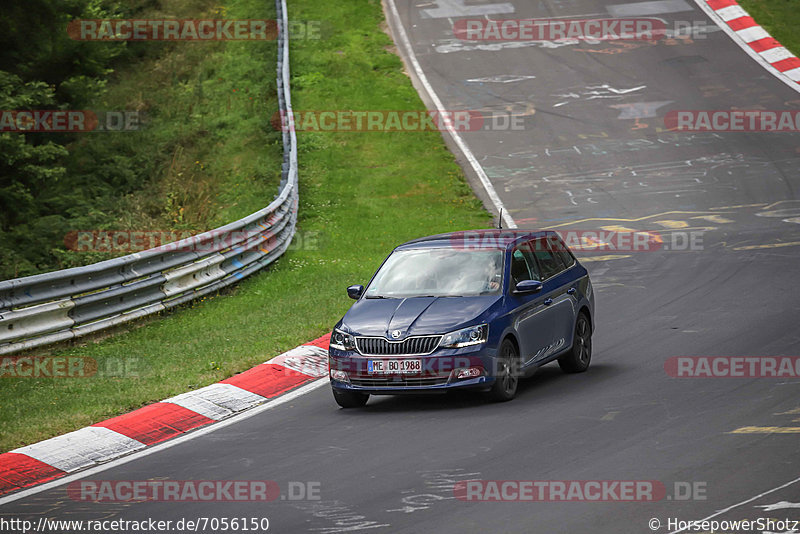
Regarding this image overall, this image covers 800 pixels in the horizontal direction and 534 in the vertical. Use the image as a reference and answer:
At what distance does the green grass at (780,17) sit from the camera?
33612 millimetres

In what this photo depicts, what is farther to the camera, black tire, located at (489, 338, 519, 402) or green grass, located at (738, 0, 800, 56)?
green grass, located at (738, 0, 800, 56)

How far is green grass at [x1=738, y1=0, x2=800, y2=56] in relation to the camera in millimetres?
33612

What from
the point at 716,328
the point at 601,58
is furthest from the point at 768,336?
the point at 601,58

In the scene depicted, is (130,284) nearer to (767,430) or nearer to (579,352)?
(579,352)

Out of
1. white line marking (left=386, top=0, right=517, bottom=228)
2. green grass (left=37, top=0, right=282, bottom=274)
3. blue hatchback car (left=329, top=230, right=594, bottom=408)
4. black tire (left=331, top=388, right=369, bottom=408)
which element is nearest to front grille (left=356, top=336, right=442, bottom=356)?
blue hatchback car (left=329, top=230, right=594, bottom=408)

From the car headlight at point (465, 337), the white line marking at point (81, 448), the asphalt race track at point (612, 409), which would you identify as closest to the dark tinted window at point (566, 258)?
the asphalt race track at point (612, 409)

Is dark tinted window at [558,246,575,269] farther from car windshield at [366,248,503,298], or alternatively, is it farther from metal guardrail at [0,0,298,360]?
metal guardrail at [0,0,298,360]

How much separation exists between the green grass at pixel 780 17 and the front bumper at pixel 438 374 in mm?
26037

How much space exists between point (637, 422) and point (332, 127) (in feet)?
71.8

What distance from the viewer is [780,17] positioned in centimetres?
3531

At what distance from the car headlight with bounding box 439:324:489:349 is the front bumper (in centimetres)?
5

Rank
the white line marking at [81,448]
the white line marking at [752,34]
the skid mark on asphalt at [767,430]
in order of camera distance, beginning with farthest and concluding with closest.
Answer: the white line marking at [752,34]
the white line marking at [81,448]
the skid mark on asphalt at [767,430]

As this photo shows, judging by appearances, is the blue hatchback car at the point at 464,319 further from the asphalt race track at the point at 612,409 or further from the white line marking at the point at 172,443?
the white line marking at the point at 172,443

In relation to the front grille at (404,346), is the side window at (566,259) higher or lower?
higher
